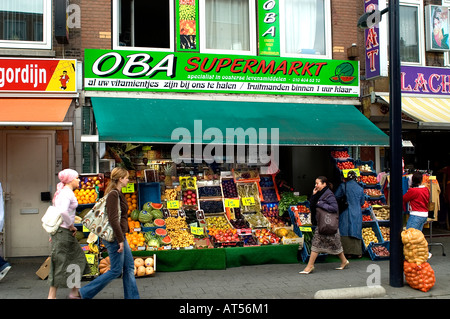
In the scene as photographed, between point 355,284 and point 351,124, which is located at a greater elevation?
point 351,124

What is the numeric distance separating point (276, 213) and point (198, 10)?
484 centimetres

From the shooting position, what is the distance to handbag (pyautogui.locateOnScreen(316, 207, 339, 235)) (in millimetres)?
7621

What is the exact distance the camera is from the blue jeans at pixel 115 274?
18.7 feet

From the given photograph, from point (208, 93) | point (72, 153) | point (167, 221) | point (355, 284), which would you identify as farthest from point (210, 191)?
point (355, 284)

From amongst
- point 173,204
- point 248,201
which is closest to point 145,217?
point 173,204

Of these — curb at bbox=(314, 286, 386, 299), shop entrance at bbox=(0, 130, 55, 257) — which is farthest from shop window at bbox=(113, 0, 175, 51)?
curb at bbox=(314, 286, 386, 299)

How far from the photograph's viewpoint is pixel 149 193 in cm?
905

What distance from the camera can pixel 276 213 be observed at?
374 inches

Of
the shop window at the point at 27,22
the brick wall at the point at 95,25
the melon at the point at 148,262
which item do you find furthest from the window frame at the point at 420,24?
the shop window at the point at 27,22

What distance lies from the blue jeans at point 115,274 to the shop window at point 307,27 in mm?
6596

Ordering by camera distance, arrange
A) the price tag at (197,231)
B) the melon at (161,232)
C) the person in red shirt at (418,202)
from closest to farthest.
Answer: the person in red shirt at (418,202) → the melon at (161,232) → the price tag at (197,231)

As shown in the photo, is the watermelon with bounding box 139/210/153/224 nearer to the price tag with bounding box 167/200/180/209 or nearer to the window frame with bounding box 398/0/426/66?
the price tag with bounding box 167/200/180/209

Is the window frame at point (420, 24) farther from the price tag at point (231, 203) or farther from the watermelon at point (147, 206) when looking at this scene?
the watermelon at point (147, 206)

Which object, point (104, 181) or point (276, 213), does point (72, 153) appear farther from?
point (276, 213)
